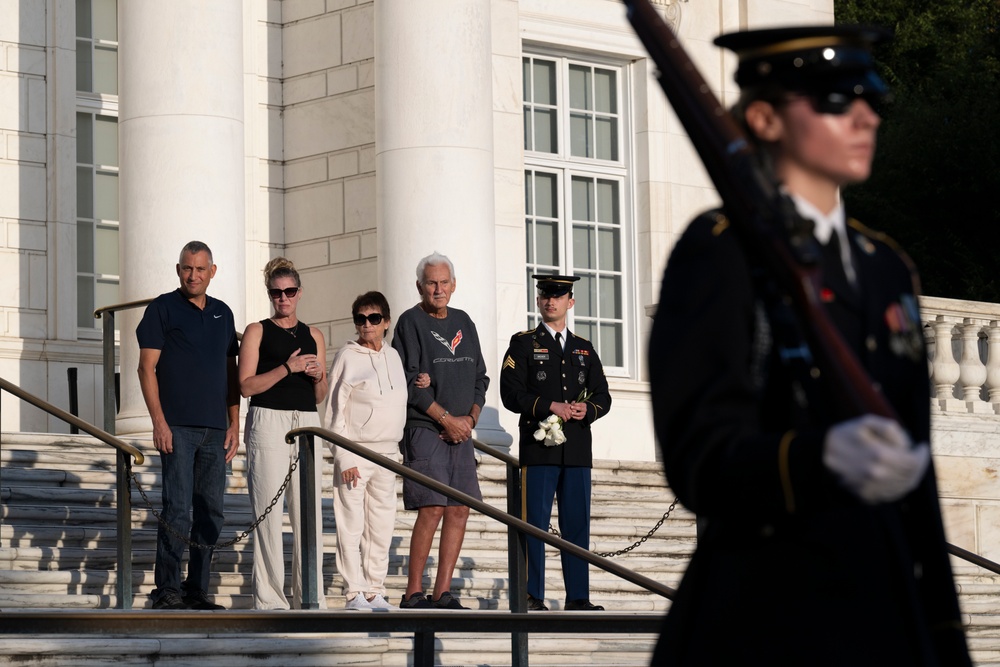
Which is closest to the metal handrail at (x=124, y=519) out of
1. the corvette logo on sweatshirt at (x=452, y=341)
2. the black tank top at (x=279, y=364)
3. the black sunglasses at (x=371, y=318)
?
the black tank top at (x=279, y=364)

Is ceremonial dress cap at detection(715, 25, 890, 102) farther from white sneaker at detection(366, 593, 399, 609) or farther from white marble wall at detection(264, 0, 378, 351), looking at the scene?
white marble wall at detection(264, 0, 378, 351)

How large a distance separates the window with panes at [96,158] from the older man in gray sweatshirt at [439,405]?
6852mm

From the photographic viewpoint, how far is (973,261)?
30078 millimetres

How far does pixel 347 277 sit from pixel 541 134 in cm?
300

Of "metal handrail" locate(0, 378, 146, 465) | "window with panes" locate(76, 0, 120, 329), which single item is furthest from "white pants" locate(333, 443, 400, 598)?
"window with panes" locate(76, 0, 120, 329)

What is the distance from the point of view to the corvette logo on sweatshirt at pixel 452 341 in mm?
11102

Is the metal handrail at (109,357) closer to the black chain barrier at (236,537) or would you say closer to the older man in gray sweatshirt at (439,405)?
the older man in gray sweatshirt at (439,405)

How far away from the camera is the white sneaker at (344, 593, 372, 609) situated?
9742 millimetres

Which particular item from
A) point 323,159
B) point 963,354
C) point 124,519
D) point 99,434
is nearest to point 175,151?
point 323,159

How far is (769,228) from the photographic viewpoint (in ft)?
9.56

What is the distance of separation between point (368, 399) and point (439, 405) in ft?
2.22

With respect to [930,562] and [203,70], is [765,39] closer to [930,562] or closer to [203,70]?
[930,562]

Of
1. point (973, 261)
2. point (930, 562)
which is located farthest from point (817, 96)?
point (973, 261)

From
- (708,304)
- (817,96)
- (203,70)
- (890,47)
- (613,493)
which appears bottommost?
(613,493)
